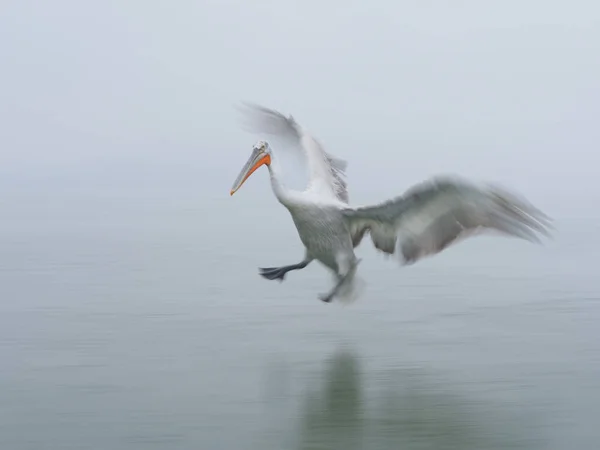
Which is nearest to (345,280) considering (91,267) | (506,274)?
(506,274)

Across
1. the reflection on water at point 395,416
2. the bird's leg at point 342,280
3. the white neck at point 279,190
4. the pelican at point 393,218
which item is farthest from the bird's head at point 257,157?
the reflection on water at point 395,416

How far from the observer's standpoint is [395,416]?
5.61 metres

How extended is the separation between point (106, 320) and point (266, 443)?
2.89 m

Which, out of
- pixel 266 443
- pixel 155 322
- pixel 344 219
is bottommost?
pixel 266 443

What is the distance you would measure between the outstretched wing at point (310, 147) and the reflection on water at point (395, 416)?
1.74 meters

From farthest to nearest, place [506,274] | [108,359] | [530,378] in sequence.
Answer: [506,274], [108,359], [530,378]

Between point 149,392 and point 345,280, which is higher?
point 345,280

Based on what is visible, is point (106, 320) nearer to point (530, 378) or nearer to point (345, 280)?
point (345, 280)

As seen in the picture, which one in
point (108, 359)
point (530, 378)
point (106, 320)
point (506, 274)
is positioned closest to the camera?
point (530, 378)

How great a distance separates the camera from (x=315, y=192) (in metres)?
7.45

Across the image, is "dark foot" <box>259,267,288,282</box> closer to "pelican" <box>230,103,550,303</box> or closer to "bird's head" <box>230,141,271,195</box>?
"pelican" <box>230,103,550,303</box>

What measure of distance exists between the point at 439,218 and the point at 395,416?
143cm

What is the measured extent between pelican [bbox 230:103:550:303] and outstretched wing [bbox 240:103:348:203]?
0.6 inches

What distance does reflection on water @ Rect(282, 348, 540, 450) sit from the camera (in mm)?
5199
